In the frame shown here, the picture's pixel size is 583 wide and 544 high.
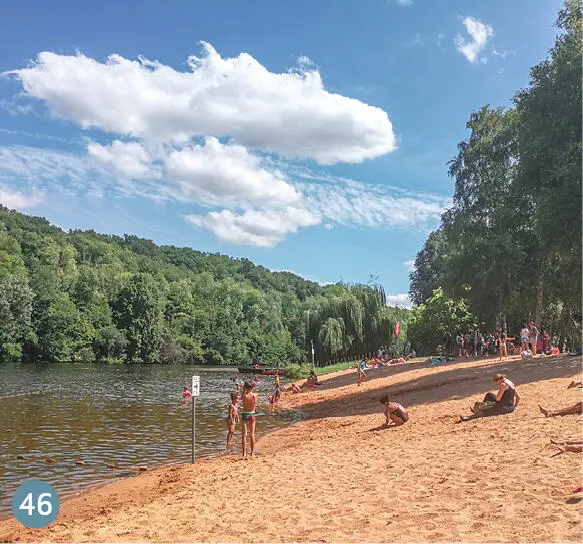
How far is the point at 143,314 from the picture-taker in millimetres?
90688

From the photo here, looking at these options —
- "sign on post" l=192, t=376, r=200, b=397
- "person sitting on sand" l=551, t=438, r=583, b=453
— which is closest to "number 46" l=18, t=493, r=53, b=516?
"sign on post" l=192, t=376, r=200, b=397

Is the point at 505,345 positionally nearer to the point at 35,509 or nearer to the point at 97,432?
the point at 97,432

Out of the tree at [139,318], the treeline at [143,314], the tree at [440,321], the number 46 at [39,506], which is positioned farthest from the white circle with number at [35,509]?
the tree at [139,318]

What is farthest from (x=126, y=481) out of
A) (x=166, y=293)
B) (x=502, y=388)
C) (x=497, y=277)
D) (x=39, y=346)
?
(x=166, y=293)

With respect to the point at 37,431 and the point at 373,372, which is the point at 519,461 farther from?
the point at 373,372

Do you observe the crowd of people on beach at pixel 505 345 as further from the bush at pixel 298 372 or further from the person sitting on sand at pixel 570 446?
the person sitting on sand at pixel 570 446

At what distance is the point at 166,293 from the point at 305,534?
330 feet

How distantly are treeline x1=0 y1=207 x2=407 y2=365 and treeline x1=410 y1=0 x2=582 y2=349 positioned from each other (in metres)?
17.4

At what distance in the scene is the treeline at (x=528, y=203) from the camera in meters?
23.5

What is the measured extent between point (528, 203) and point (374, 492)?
24.0 meters

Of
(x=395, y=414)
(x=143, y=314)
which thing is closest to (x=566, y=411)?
(x=395, y=414)

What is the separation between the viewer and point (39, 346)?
79250mm

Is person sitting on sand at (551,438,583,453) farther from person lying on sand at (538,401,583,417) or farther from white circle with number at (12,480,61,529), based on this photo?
white circle with number at (12,480,61,529)

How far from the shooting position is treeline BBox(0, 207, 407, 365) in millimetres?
56156
